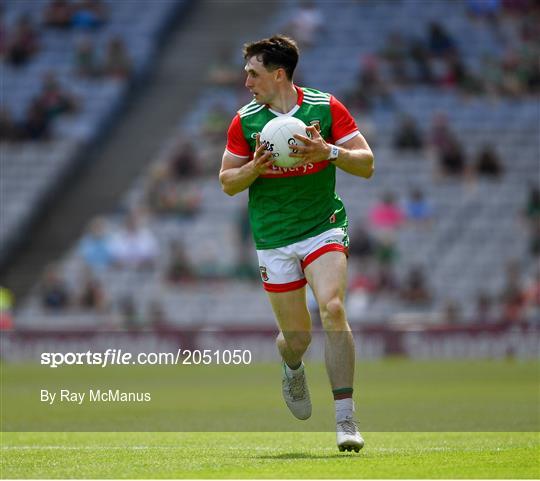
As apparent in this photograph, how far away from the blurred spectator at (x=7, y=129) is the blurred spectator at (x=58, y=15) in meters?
3.76

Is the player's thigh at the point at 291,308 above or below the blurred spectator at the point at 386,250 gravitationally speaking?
above

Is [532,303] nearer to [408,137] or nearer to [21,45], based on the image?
[408,137]

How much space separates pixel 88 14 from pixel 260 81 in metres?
29.5

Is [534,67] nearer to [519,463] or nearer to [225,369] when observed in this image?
[225,369]

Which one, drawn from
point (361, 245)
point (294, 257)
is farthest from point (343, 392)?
point (361, 245)

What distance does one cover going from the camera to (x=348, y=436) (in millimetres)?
9898

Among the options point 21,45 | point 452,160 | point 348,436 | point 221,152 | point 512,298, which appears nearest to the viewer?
point 348,436

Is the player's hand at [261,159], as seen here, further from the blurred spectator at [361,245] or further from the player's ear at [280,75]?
the blurred spectator at [361,245]

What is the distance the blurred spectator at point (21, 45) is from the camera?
3847 centimetres

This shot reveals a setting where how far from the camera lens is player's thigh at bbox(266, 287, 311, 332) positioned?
423 inches

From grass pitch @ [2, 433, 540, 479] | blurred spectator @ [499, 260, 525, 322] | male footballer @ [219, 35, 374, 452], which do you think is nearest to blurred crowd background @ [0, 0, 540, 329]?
blurred spectator @ [499, 260, 525, 322]

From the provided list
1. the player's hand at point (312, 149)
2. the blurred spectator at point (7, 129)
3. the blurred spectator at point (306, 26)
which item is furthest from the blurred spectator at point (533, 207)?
the player's hand at point (312, 149)

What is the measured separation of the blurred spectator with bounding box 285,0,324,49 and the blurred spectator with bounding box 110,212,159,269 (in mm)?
8084

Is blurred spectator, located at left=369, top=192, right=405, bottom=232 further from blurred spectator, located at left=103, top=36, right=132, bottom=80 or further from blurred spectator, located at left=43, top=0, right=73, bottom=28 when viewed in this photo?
blurred spectator, located at left=43, top=0, right=73, bottom=28
